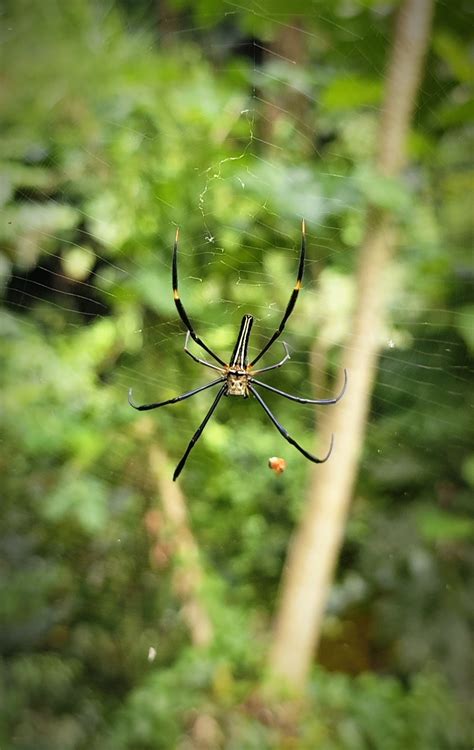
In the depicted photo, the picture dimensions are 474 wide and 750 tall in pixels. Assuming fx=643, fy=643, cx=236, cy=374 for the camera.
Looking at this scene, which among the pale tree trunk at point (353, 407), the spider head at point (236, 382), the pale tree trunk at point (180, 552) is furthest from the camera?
the pale tree trunk at point (180, 552)

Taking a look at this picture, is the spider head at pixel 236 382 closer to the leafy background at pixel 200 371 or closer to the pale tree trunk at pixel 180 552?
the leafy background at pixel 200 371

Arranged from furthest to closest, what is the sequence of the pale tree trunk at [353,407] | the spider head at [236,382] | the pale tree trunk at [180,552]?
the pale tree trunk at [180,552]
the pale tree trunk at [353,407]
the spider head at [236,382]

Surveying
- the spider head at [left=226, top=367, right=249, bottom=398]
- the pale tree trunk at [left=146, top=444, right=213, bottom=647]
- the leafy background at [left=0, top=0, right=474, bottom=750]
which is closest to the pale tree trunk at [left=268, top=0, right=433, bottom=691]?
the leafy background at [left=0, top=0, right=474, bottom=750]

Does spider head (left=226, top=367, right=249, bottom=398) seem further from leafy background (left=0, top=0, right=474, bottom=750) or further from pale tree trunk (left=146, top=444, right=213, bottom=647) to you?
pale tree trunk (left=146, top=444, right=213, bottom=647)

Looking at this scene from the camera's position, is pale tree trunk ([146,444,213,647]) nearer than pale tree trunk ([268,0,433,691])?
No

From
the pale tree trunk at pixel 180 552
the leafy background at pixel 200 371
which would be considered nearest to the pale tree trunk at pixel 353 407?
the leafy background at pixel 200 371

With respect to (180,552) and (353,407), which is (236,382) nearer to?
(353,407)
